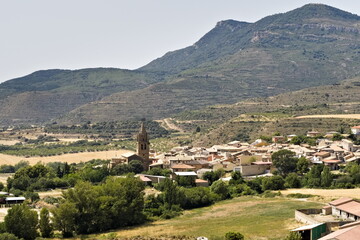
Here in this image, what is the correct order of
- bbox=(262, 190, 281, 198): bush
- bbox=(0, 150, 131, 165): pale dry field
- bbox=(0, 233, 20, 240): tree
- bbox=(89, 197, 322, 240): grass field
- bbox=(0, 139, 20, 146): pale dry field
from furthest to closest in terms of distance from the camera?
bbox=(0, 139, 20, 146): pale dry field, bbox=(0, 150, 131, 165): pale dry field, bbox=(262, 190, 281, 198): bush, bbox=(0, 233, 20, 240): tree, bbox=(89, 197, 322, 240): grass field

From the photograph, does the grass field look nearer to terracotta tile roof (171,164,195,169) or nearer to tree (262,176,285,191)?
tree (262,176,285,191)

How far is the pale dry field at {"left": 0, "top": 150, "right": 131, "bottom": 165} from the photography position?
353ft

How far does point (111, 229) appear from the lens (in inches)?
2082

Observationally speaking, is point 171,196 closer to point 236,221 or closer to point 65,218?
point 236,221

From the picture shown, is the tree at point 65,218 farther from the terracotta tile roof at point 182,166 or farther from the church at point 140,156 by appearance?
the church at point 140,156

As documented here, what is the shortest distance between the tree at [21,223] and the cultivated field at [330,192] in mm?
24842

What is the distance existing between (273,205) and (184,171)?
21481 millimetres

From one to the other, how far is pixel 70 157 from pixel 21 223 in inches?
2510

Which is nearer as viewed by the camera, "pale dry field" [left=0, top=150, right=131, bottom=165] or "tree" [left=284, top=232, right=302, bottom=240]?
"tree" [left=284, top=232, right=302, bottom=240]

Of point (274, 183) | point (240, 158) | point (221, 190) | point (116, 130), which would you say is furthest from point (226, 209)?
point (116, 130)

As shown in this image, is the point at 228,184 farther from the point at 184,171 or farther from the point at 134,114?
the point at 134,114

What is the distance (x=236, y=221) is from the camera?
49.8 metres

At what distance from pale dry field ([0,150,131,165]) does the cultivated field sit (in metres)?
49.4

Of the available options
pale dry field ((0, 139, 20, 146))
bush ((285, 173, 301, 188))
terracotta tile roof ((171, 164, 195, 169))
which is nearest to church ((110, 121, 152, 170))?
terracotta tile roof ((171, 164, 195, 169))
